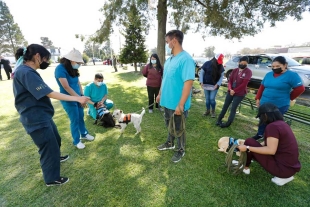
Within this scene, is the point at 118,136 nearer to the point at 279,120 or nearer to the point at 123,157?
the point at 123,157

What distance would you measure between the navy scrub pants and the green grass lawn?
0.21 metres

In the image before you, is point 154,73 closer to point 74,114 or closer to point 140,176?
point 74,114

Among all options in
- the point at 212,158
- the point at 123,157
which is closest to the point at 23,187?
the point at 123,157

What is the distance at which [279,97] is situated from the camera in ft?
9.29

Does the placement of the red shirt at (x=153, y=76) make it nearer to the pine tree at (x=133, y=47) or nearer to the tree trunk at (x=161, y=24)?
the tree trunk at (x=161, y=24)

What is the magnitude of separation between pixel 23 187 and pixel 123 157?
1393mm

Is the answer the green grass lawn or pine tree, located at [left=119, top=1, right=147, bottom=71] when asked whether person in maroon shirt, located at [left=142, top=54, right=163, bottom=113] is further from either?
pine tree, located at [left=119, top=1, right=147, bottom=71]

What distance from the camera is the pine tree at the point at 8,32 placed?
35.7 m

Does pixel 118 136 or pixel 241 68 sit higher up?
pixel 241 68

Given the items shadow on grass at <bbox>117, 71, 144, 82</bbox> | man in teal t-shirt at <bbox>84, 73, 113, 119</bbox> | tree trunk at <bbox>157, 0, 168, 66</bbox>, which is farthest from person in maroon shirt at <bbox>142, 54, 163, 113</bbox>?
shadow on grass at <bbox>117, 71, 144, 82</bbox>

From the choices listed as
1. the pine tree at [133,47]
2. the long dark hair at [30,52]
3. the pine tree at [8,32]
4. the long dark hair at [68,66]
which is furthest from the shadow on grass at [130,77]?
the pine tree at [8,32]

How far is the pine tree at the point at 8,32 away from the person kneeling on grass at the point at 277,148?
49207 mm

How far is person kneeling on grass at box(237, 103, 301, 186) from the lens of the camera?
1.89 metres

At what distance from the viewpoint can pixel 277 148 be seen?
2.00 metres
